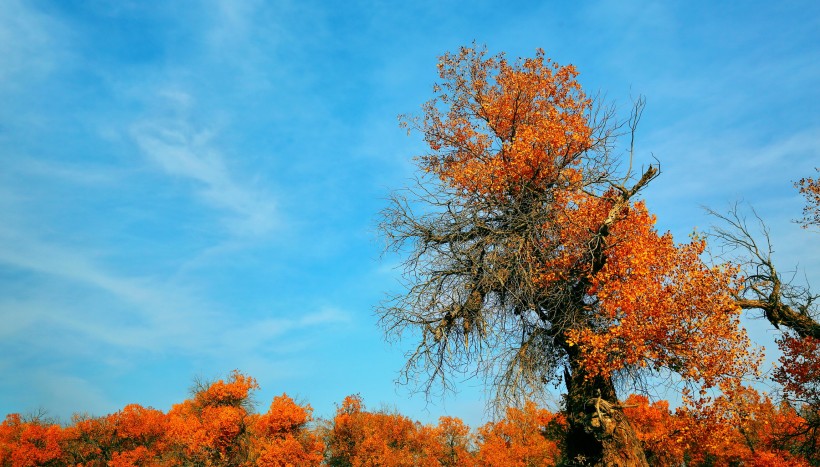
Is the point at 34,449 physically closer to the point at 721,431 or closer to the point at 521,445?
the point at 521,445

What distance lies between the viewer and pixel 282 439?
5694cm

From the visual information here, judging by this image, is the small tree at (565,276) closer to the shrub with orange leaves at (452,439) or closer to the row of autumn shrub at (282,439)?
the row of autumn shrub at (282,439)

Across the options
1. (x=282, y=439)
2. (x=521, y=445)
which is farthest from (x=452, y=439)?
(x=282, y=439)

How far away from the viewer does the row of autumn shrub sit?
52.7 metres

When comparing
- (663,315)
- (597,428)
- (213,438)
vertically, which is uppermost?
(213,438)

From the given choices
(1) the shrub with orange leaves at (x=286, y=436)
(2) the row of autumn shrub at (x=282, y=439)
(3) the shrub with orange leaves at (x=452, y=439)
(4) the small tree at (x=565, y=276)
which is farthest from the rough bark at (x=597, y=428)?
(3) the shrub with orange leaves at (x=452, y=439)

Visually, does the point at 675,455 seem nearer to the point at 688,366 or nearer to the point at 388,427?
the point at 688,366

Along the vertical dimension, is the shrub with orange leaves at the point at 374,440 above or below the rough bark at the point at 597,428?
above

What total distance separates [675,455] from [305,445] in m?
32.2

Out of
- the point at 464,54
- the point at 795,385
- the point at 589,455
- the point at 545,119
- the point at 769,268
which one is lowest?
the point at 589,455

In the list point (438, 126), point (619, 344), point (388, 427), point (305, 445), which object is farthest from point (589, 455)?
point (388, 427)

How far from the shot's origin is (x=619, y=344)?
57.0ft

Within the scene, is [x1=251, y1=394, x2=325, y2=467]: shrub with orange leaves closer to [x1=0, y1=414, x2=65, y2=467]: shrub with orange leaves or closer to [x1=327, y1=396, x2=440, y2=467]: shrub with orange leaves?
[x1=327, y1=396, x2=440, y2=467]: shrub with orange leaves

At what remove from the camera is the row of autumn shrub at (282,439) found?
52719 millimetres
